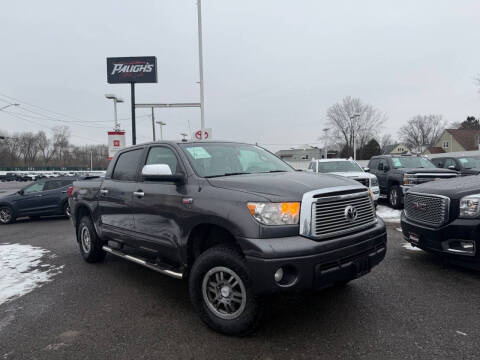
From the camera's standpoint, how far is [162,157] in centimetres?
411

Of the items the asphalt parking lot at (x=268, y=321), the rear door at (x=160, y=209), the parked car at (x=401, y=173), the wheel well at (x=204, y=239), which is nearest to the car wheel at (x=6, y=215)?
the asphalt parking lot at (x=268, y=321)

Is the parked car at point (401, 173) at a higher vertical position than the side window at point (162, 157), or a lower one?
lower

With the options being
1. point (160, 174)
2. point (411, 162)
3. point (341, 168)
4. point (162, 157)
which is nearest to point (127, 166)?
point (162, 157)

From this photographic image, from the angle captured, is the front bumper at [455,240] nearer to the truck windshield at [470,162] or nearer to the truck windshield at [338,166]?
the truck windshield at [338,166]

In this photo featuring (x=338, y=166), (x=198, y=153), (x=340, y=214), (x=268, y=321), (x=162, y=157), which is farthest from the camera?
(x=338, y=166)

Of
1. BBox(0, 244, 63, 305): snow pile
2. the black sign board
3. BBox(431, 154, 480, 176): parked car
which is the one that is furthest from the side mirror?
the black sign board

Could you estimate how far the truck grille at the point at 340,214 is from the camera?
2.89 meters

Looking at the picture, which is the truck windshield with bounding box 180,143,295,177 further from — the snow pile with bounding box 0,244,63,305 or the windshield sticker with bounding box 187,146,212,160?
the snow pile with bounding box 0,244,63,305

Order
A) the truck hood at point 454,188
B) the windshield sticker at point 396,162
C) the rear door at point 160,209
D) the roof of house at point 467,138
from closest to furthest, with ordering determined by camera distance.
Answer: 1. the rear door at point 160,209
2. the truck hood at point 454,188
3. the windshield sticker at point 396,162
4. the roof of house at point 467,138

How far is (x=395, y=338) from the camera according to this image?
115 inches

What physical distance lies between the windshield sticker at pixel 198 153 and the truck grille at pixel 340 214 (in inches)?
59.1

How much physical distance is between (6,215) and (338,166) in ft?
38.2

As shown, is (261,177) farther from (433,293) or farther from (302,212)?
(433,293)

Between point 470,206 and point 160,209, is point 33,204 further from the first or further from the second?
point 470,206
